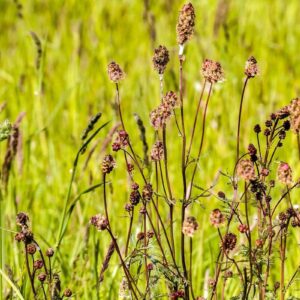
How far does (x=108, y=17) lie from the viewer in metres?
4.66

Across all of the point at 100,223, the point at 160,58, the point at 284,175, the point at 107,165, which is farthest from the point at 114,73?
the point at 284,175

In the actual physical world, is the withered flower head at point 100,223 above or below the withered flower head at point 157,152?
below

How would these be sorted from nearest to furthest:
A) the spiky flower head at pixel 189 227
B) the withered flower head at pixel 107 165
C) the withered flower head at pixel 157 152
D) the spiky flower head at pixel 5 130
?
the spiky flower head at pixel 189 227
the withered flower head at pixel 107 165
the withered flower head at pixel 157 152
the spiky flower head at pixel 5 130

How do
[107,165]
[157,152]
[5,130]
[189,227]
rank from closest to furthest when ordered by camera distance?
[189,227] < [107,165] < [157,152] < [5,130]

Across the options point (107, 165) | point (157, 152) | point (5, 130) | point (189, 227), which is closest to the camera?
point (189, 227)

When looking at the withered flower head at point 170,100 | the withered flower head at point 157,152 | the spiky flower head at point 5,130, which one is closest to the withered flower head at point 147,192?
the withered flower head at point 157,152

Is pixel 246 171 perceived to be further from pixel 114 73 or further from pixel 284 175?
pixel 114 73

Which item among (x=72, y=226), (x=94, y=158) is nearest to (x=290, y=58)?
(x=94, y=158)

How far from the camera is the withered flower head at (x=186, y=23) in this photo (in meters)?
1.63

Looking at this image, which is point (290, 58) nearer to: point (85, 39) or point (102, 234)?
point (85, 39)

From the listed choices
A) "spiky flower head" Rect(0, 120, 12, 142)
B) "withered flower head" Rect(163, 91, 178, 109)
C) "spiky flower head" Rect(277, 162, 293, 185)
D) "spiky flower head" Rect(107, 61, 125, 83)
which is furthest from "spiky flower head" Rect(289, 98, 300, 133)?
"spiky flower head" Rect(0, 120, 12, 142)

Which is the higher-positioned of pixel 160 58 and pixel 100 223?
pixel 160 58

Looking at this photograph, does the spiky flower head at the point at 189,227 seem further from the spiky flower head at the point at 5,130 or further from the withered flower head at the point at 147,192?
the spiky flower head at the point at 5,130

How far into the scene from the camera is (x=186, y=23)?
64.6 inches
